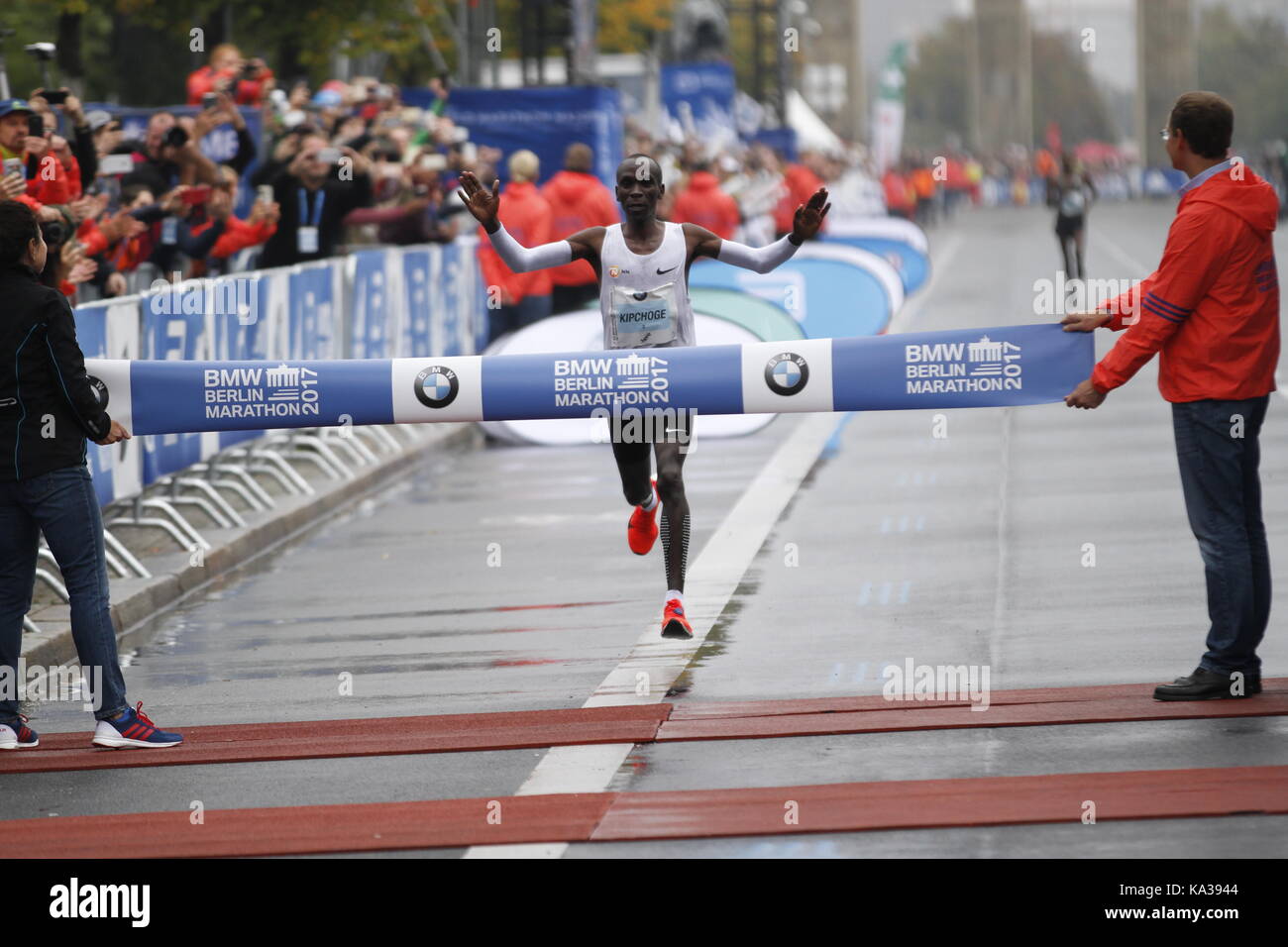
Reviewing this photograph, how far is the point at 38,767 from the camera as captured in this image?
8117 mm

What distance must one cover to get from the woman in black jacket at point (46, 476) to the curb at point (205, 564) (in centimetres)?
127

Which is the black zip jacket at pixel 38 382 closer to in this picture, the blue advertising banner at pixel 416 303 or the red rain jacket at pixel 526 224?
the blue advertising banner at pixel 416 303

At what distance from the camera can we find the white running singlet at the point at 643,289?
389 inches

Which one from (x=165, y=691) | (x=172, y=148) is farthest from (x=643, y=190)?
(x=172, y=148)

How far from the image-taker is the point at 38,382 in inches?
320

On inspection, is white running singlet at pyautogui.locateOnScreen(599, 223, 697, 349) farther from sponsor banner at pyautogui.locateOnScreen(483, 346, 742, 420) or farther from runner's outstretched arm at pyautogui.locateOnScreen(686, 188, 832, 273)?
sponsor banner at pyautogui.locateOnScreen(483, 346, 742, 420)

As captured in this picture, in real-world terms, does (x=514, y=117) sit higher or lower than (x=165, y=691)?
higher

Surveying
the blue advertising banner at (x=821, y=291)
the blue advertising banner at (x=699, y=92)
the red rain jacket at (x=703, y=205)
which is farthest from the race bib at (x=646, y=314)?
the blue advertising banner at (x=699, y=92)

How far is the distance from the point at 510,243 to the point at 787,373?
4.26ft

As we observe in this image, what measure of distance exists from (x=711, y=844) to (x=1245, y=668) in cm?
257

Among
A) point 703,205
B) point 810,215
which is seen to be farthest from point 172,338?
point 703,205

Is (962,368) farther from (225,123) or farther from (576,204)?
(576,204)
